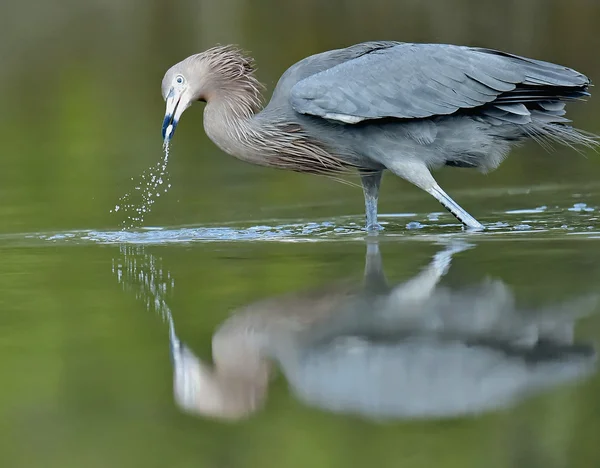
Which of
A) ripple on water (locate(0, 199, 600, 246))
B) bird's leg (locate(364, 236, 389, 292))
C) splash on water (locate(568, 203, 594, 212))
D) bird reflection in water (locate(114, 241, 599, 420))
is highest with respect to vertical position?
splash on water (locate(568, 203, 594, 212))

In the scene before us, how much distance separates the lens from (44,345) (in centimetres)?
535

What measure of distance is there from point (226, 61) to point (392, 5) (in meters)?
16.5

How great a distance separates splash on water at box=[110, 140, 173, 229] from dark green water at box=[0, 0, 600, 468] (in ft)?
0.45

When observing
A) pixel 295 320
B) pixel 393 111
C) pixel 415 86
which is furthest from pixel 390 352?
pixel 415 86

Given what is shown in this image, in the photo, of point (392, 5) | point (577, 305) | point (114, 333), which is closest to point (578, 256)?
point (577, 305)

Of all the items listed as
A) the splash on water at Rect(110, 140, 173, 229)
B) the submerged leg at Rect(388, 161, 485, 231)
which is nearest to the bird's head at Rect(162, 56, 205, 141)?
the splash on water at Rect(110, 140, 173, 229)

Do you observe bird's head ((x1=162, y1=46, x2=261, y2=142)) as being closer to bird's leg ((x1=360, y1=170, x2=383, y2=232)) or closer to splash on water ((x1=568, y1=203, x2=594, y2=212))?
bird's leg ((x1=360, y1=170, x2=383, y2=232))

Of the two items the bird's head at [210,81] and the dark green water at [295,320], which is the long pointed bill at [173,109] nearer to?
the bird's head at [210,81]

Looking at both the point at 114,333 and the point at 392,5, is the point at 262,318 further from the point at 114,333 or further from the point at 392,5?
the point at 392,5

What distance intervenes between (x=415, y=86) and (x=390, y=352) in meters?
3.63

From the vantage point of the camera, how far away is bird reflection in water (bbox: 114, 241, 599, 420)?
4438 mm

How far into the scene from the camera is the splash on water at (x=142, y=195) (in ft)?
31.2

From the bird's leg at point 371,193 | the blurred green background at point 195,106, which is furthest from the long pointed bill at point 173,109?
the bird's leg at point 371,193

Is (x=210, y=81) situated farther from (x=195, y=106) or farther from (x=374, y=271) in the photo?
(x=195, y=106)
